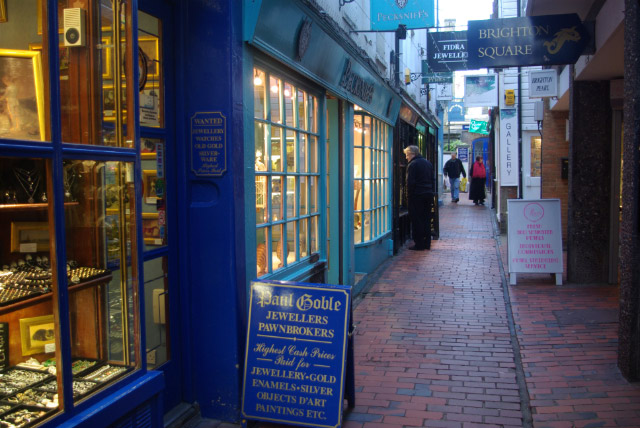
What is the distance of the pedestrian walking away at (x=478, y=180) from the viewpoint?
73.8 feet

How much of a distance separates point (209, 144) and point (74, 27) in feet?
4.65

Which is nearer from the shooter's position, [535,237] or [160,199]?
[160,199]

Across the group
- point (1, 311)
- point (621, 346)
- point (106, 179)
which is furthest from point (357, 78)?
point (1, 311)

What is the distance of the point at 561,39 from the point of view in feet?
22.7

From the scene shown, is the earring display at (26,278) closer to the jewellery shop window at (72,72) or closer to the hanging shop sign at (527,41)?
the jewellery shop window at (72,72)

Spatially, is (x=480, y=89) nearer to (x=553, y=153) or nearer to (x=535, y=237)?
(x=553, y=153)

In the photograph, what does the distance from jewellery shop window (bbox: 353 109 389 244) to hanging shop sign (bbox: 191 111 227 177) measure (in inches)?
197

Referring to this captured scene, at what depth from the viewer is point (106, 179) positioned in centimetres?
304

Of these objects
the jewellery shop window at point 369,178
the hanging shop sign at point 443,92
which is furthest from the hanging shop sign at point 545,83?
the hanging shop sign at point 443,92

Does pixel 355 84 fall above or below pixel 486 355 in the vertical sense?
above

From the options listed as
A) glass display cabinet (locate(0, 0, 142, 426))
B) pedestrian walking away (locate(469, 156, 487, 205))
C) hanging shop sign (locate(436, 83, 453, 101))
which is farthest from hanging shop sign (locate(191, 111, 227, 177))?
hanging shop sign (locate(436, 83, 453, 101))

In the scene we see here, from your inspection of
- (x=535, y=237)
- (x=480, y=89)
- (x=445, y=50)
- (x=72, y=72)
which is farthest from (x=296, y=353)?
(x=480, y=89)

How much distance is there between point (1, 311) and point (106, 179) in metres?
0.79

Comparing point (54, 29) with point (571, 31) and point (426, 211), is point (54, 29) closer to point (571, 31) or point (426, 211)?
point (571, 31)
